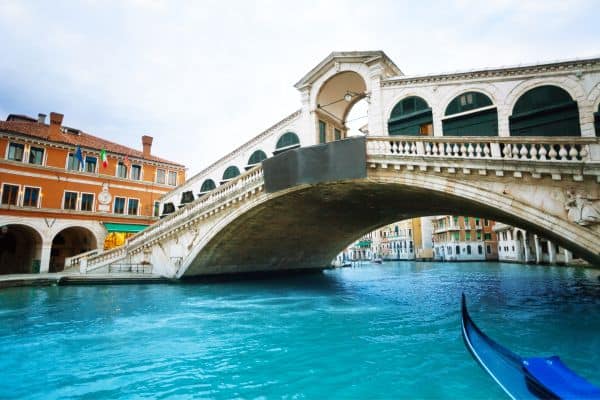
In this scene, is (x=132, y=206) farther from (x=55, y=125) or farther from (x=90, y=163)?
(x=55, y=125)

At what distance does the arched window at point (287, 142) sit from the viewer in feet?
52.1

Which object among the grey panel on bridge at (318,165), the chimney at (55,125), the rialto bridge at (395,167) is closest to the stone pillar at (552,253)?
the rialto bridge at (395,167)

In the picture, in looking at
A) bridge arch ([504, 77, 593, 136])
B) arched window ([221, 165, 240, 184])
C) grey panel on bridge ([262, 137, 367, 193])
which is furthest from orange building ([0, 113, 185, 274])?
bridge arch ([504, 77, 593, 136])

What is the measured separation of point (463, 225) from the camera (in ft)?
155

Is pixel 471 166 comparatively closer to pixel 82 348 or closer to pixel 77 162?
pixel 82 348

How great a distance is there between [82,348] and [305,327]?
13.9 ft

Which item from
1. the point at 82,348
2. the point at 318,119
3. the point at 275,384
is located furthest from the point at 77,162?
the point at 275,384

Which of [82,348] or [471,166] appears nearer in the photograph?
[82,348]

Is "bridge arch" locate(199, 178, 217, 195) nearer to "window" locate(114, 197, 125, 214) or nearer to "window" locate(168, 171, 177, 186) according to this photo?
"window" locate(168, 171, 177, 186)

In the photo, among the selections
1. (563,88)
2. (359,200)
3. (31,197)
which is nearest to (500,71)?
(563,88)

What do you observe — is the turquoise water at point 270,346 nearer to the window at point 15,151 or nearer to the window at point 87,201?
the window at point 87,201

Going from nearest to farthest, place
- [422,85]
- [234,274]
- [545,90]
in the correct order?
1. [545,90]
2. [422,85]
3. [234,274]

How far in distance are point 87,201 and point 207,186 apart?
7683 millimetres

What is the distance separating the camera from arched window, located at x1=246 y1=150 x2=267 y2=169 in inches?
686
